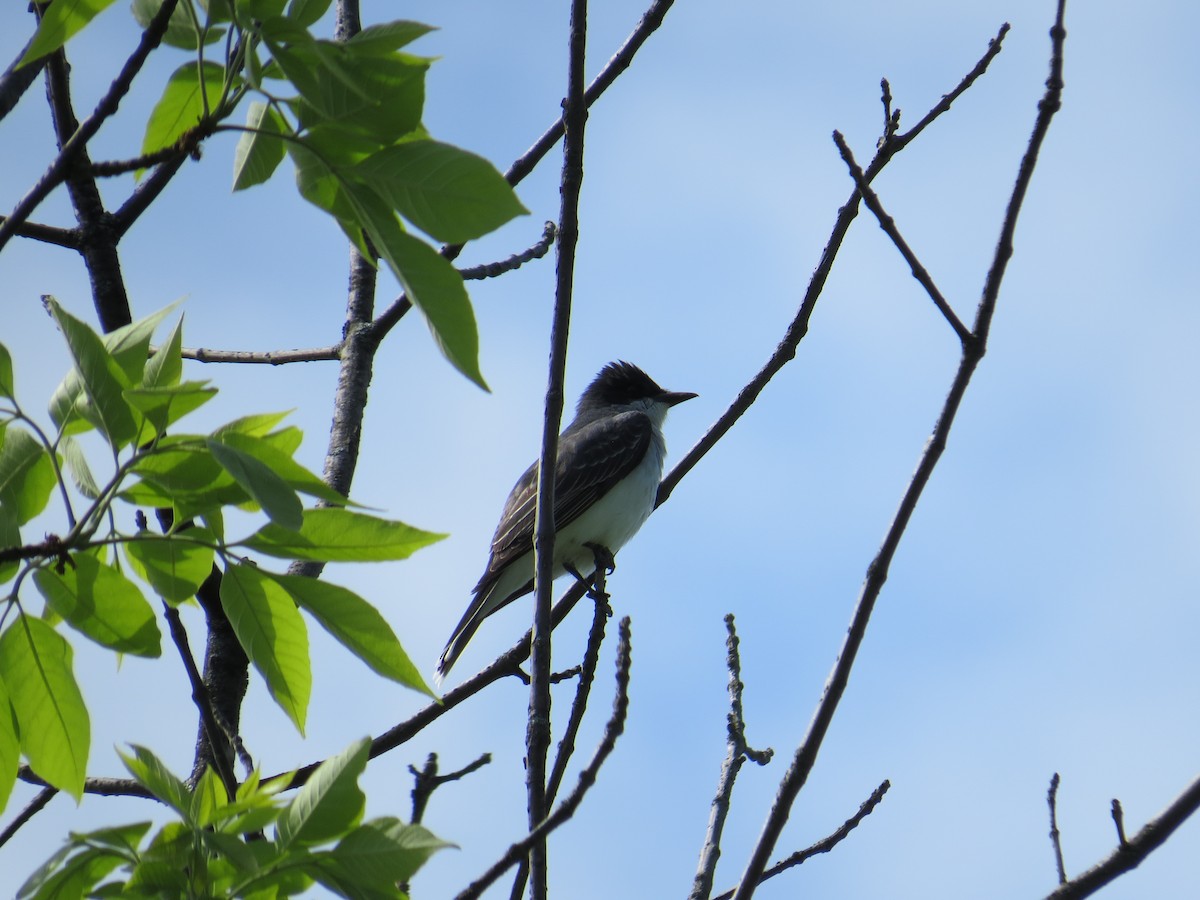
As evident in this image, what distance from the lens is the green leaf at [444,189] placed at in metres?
2.54

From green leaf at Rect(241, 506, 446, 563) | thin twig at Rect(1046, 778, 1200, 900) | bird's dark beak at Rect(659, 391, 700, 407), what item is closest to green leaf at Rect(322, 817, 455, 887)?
green leaf at Rect(241, 506, 446, 563)

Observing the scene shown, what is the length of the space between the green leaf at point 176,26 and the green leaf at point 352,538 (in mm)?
1083

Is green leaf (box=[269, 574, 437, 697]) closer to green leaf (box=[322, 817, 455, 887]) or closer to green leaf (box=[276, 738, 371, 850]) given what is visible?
green leaf (box=[276, 738, 371, 850])

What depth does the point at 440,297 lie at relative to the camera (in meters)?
2.56

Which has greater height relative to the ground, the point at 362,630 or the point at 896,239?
the point at 896,239

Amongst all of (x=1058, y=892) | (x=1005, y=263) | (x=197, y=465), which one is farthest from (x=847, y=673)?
(x=197, y=465)

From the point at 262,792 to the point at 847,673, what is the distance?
1.27 meters

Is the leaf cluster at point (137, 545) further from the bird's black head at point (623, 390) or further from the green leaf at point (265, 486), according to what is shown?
the bird's black head at point (623, 390)

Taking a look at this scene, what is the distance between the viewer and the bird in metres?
9.90

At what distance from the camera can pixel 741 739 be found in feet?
14.4

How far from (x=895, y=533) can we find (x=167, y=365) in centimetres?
163

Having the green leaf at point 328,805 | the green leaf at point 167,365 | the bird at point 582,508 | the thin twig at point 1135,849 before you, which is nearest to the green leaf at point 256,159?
the green leaf at point 167,365

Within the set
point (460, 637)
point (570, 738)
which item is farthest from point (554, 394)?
point (460, 637)

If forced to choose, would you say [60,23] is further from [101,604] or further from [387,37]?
[101,604]
